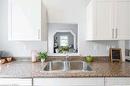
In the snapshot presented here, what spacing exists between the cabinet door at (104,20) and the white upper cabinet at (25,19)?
907 millimetres

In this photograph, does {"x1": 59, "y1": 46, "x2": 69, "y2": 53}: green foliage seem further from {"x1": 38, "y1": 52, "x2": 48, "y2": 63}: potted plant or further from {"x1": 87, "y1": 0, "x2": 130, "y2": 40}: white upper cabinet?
{"x1": 87, "y1": 0, "x2": 130, "y2": 40}: white upper cabinet

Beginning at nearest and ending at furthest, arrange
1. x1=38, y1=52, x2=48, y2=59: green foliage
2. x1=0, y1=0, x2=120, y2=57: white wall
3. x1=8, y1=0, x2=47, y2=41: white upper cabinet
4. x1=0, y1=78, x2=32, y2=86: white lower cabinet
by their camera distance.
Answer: x1=0, y1=78, x2=32, y2=86: white lower cabinet → x1=8, y1=0, x2=47, y2=41: white upper cabinet → x1=38, y1=52, x2=48, y2=59: green foliage → x1=0, y1=0, x2=120, y2=57: white wall

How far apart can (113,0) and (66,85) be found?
4.92ft

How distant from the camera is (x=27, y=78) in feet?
6.91

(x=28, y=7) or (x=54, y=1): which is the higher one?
(x=54, y=1)

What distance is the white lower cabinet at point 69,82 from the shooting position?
6.95ft

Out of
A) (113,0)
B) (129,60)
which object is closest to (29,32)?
(113,0)

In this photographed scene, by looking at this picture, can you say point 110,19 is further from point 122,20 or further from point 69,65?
point 69,65

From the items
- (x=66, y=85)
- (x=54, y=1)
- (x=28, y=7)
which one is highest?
(x=54, y=1)

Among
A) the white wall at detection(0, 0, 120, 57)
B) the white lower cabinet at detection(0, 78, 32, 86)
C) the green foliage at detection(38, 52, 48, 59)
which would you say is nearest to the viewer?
the white lower cabinet at detection(0, 78, 32, 86)

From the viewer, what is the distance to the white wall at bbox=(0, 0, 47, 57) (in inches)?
125

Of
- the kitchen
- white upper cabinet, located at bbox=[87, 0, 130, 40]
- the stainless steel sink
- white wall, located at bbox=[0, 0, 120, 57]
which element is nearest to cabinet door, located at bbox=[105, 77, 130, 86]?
the kitchen

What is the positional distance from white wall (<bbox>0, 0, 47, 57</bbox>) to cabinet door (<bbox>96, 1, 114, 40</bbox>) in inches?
41.3

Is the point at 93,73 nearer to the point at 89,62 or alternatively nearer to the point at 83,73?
the point at 83,73
